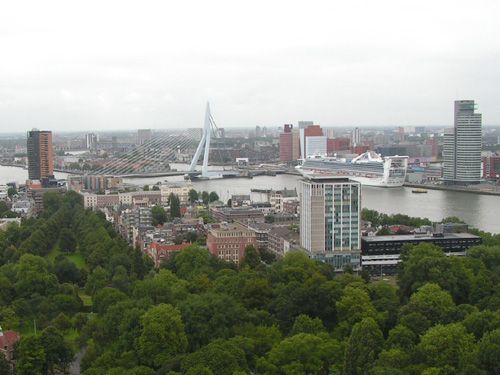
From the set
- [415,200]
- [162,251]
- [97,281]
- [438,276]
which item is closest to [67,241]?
[162,251]

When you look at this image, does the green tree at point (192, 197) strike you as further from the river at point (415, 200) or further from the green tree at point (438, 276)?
the green tree at point (438, 276)

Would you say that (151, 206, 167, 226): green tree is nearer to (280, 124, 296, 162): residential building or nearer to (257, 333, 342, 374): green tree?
(257, 333, 342, 374): green tree

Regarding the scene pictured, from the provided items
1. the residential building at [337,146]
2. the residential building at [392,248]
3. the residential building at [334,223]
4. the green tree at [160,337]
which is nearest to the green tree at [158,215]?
the residential building at [334,223]

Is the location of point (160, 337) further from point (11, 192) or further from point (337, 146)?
point (337, 146)

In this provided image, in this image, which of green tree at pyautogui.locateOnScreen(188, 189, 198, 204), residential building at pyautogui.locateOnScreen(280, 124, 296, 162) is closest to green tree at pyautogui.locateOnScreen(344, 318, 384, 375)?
green tree at pyautogui.locateOnScreen(188, 189, 198, 204)

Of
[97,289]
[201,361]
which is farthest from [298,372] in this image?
[97,289]

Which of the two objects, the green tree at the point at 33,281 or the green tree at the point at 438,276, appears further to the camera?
the green tree at the point at 33,281

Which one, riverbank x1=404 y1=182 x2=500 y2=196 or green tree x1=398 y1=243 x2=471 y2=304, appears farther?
riverbank x1=404 y1=182 x2=500 y2=196
